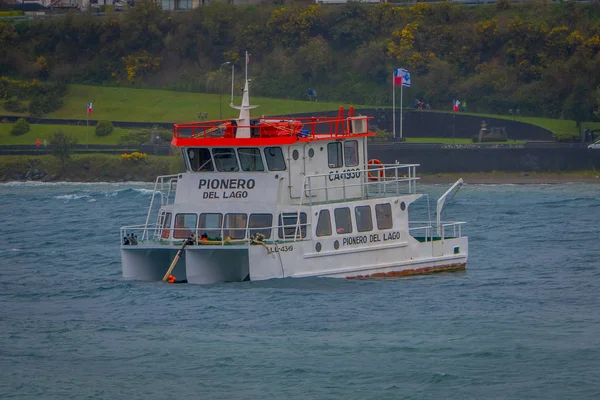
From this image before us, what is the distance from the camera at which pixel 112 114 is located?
308ft

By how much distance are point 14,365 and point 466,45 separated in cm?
7716

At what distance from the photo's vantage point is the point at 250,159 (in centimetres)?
3300

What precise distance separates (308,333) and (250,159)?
7.50 meters

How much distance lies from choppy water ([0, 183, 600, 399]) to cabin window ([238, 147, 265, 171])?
339cm

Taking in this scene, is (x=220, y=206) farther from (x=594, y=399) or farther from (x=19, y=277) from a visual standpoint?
(x=594, y=399)

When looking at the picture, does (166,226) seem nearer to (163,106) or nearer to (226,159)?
(226,159)

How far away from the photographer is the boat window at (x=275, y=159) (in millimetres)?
32906

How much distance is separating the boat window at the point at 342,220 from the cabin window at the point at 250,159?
234 cm

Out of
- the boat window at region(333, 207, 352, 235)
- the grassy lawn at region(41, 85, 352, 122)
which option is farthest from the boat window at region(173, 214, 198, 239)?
the grassy lawn at region(41, 85, 352, 122)

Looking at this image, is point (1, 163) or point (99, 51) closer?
point (1, 163)

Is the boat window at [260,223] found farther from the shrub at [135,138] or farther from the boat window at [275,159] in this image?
the shrub at [135,138]

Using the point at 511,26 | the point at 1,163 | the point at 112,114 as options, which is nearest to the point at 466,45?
the point at 511,26

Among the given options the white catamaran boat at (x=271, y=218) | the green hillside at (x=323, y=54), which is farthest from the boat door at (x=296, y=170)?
the green hillside at (x=323, y=54)

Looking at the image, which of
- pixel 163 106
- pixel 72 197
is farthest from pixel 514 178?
pixel 163 106
